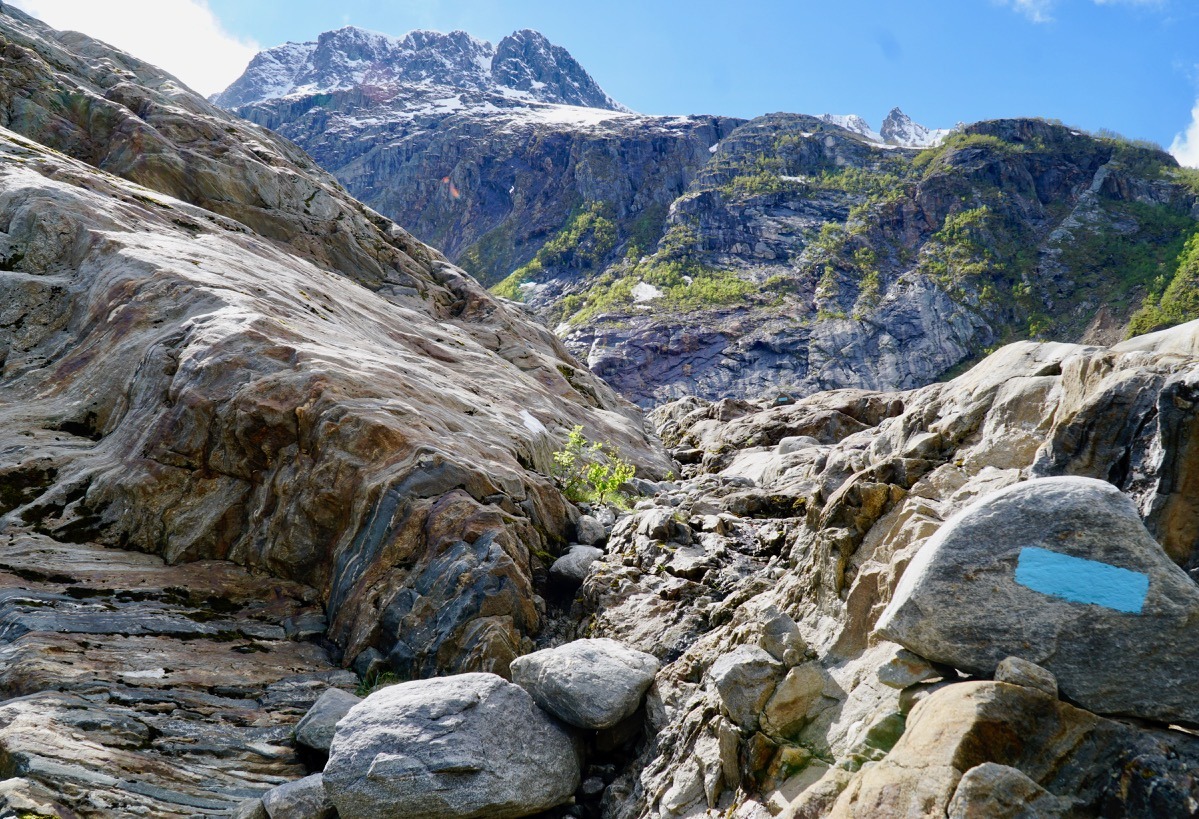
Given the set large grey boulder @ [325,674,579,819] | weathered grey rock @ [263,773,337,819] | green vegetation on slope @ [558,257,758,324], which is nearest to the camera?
large grey boulder @ [325,674,579,819]

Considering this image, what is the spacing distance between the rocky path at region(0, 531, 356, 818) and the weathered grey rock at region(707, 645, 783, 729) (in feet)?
19.3

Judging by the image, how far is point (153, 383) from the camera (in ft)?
50.5

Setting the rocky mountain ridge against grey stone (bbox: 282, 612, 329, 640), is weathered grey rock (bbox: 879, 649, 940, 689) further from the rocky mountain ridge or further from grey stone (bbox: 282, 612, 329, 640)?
the rocky mountain ridge

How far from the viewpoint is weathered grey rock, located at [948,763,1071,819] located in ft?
17.3

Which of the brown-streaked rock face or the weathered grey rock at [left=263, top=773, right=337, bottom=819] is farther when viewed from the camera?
the brown-streaked rock face

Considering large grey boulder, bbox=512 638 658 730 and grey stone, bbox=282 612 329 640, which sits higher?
large grey boulder, bbox=512 638 658 730

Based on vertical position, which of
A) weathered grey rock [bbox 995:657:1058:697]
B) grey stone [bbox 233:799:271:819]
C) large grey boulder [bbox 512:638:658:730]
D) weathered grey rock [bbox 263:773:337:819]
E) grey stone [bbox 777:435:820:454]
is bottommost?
grey stone [bbox 233:799:271:819]

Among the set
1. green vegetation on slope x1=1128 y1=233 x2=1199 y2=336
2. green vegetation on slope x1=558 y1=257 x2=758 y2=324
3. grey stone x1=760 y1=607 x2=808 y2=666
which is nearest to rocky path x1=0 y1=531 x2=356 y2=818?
grey stone x1=760 y1=607 x2=808 y2=666

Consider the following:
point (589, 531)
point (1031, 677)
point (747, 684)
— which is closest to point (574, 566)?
point (589, 531)

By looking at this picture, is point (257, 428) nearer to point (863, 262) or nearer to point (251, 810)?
point (251, 810)

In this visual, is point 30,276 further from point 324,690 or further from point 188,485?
point 324,690

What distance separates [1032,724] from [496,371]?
73.1 feet

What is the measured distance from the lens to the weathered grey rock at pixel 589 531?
648 inches

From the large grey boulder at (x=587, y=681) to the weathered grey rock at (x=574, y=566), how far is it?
395cm
